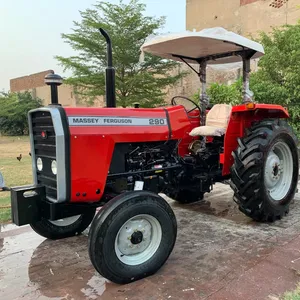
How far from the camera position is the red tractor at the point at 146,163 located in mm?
2824

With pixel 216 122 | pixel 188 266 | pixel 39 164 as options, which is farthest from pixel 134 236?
pixel 216 122

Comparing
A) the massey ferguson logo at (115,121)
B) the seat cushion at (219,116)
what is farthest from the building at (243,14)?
the massey ferguson logo at (115,121)

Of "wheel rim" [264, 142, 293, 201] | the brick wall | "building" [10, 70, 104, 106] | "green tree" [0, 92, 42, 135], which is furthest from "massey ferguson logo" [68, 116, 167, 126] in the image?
the brick wall

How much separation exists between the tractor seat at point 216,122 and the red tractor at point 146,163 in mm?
13

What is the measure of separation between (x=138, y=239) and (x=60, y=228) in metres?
1.26

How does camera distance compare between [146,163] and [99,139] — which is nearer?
[99,139]

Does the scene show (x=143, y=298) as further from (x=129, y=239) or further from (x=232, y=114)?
(x=232, y=114)

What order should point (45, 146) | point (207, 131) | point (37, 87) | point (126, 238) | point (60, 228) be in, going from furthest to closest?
point (37, 87), point (207, 131), point (60, 228), point (45, 146), point (126, 238)

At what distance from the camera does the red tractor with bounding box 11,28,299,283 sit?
282cm

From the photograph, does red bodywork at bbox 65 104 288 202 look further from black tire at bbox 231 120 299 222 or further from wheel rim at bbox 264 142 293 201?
wheel rim at bbox 264 142 293 201

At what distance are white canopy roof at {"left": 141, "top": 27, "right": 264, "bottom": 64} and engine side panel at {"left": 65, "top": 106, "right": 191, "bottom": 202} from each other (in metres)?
1.00

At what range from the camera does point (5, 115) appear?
88.0 feet

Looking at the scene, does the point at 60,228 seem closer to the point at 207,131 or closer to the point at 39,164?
the point at 39,164

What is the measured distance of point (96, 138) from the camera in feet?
9.75
